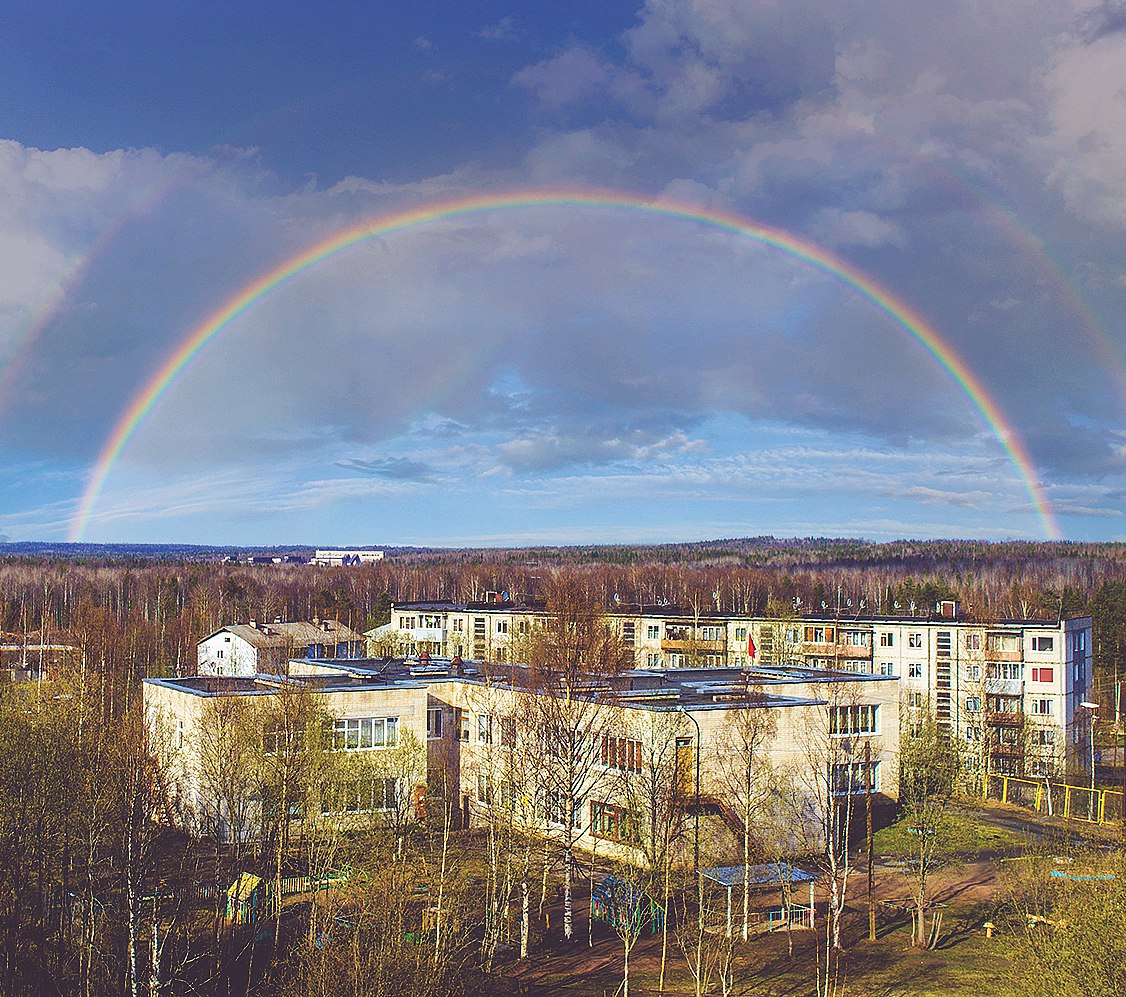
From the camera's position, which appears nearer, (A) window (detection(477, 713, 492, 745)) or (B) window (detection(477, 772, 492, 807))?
(B) window (detection(477, 772, 492, 807))

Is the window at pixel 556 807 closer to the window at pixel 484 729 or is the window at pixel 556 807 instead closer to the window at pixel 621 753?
the window at pixel 621 753

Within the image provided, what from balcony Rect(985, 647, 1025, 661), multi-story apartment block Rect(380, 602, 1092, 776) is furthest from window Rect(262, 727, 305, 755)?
balcony Rect(985, 647, 1025, 661)

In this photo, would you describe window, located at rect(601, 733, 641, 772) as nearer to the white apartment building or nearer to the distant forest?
the white apartment building

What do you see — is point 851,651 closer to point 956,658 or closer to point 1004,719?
point 956,658

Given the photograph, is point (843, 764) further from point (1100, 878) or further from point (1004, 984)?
point (1100, 878)

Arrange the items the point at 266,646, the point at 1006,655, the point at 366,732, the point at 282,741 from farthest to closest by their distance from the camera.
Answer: the point at 266,646, the point at 1006,655, the point at 366,732, the point at 282,741

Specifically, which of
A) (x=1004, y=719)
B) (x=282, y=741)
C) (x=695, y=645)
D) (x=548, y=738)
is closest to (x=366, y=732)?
(x=282, y=741)
